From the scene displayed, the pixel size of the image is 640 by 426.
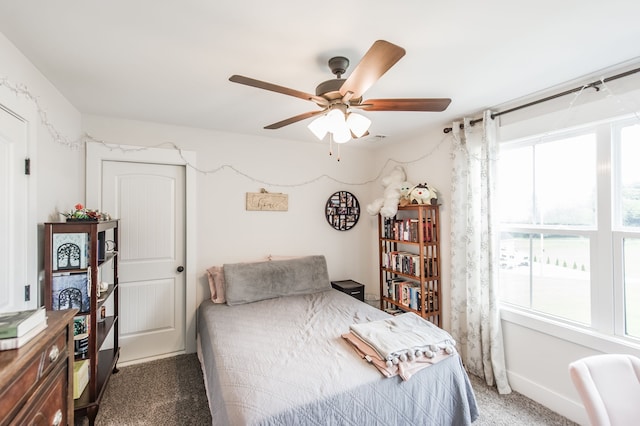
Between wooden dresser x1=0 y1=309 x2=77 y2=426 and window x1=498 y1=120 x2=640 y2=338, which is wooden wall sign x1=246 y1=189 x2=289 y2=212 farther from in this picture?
window x1=498 y1=120 x2=640 y2=338

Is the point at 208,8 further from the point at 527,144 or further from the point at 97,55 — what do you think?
the point at 527,144

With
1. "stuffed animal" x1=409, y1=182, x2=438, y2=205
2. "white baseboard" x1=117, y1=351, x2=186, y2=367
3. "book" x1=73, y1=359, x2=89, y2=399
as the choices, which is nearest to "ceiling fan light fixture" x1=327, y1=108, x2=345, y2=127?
"stuffed animal" x1=409, y1=182, x2=438, y2=205

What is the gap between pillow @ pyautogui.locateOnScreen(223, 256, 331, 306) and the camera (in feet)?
9.03

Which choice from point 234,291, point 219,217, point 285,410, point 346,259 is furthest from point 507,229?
point 219,217

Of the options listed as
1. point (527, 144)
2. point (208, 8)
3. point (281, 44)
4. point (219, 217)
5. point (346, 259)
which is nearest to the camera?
point (208, 8)

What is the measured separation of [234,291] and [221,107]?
5.55 feet

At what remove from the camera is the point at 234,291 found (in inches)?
107

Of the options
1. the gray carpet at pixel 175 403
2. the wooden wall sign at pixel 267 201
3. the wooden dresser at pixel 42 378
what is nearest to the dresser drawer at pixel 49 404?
the wooden dresser at pixel 42 378

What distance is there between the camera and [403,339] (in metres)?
1.76

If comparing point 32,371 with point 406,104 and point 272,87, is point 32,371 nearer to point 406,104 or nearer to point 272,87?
point 272,87

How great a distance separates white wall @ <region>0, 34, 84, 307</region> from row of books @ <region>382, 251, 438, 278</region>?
9.89ft

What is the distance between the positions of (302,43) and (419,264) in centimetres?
229

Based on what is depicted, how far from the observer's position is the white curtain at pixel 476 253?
236 centimetres

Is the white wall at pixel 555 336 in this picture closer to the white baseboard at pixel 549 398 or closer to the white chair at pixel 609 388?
the white baseboard at pixel 549 398
